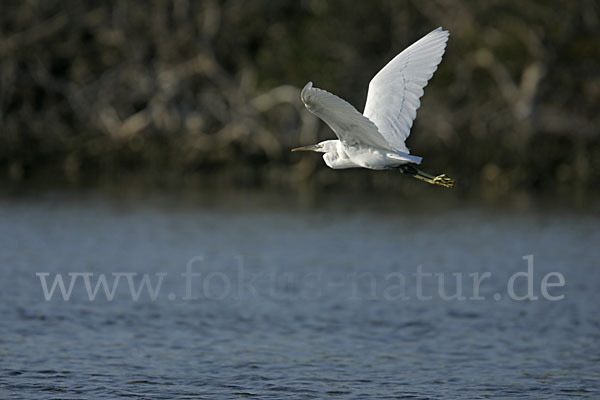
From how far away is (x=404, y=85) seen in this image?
33.8 feet

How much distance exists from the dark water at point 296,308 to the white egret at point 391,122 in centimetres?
231

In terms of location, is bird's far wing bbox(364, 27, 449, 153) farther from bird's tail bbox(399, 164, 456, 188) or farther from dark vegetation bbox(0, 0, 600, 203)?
dark vegetation bbox(0, 0, 600, 203)

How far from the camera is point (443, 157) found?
30.1 meters

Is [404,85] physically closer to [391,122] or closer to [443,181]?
[391,122]

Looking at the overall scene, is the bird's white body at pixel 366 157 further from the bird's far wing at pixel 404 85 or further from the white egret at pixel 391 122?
the bird's far wing at pixel 404 85

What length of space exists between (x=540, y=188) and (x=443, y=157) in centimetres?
348

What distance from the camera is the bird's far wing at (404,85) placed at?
10.2 m

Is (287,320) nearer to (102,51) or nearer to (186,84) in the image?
(186,84)

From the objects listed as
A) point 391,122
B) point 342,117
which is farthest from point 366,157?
point 391,122

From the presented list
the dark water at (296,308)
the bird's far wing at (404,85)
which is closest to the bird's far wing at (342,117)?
the bird's far wing at (404,85)

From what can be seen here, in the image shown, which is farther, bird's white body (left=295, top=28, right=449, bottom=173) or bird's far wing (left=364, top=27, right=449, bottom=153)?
bird's far wing (left=364, top=27, right=449, bottom=153)

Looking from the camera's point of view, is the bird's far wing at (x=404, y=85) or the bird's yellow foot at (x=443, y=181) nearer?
the bird's yellow foot at (x=443, y=181)

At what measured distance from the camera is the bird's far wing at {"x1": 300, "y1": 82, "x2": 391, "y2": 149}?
8336mm

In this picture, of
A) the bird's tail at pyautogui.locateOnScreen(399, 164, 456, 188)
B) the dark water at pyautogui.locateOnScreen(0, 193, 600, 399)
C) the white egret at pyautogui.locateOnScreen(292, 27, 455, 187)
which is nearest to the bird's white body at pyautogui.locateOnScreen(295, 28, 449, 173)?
the white egret at pyautogui.locateOnScreen(292, 27, 455, 187)
